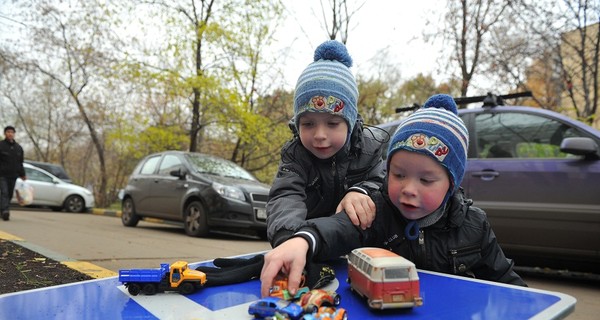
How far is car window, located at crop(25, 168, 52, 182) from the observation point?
1421cm

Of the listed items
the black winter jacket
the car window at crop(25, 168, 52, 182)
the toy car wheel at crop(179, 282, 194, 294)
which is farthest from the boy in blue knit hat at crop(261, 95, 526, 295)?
the car window at crop(25, 168, 52, 182)

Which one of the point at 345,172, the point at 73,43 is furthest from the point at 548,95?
the point at 73,43

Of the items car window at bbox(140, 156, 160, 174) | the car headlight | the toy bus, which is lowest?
the toy bus

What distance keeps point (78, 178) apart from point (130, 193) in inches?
1190

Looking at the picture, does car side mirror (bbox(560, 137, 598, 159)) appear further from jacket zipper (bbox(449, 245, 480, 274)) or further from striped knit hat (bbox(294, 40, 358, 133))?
jacket zipper (bbox(449, 245, 480, 274))

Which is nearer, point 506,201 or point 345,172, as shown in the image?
point 345,172

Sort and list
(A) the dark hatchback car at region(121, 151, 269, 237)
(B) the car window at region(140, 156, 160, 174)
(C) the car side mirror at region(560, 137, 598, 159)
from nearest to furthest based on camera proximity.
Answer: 1. (C) the car side mirror at region(560, 137, 598, 159)
2. (A) the dark hatchback car at region(121, 151, 269, 237)
3. (B) the car window at region(140, 156, 160, 174)

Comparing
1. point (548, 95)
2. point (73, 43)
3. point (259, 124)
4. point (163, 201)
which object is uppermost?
point (73, 43)

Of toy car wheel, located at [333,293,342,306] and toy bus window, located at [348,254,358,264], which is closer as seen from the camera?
toy car wheel, located at [333,293,342,306]

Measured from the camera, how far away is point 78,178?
118 ft

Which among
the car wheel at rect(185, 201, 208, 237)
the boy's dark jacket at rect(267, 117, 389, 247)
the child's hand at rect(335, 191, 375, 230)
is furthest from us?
the car wheel at rect(185, 201, 208, 237)

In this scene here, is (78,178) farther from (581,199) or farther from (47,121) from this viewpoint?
(581,199)

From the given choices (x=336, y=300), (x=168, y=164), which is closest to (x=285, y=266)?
(x=336, y=300)

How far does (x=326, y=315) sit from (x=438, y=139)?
2.55 ft
